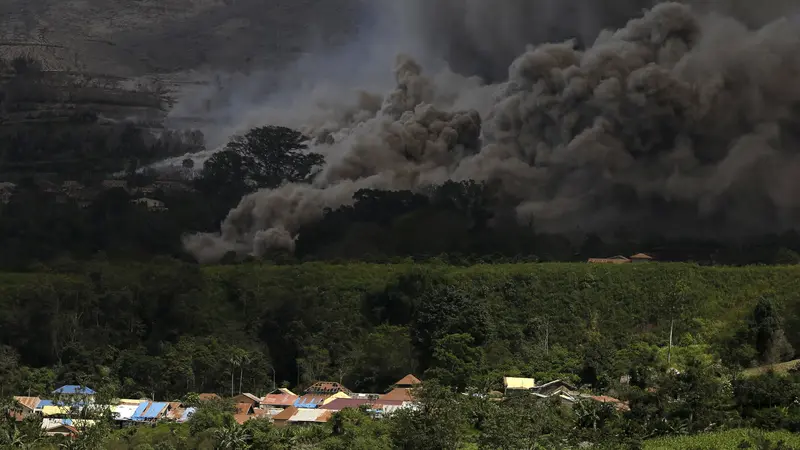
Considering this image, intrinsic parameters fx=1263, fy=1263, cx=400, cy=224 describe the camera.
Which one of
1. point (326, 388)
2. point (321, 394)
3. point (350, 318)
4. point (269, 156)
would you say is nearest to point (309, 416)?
point (321, 394)

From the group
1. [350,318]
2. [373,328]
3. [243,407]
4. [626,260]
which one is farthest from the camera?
[626,260]

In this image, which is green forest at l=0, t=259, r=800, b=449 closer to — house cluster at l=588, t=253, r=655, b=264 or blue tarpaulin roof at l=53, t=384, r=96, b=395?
blue tarpaulin roof at l=53, t=384, r=96, b=395

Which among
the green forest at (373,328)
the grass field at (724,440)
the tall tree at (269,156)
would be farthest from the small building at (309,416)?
the tall tree at (269,156)

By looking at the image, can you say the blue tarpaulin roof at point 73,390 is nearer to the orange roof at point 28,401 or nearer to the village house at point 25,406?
the orange roof at point 28,401

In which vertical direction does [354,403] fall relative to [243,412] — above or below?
above

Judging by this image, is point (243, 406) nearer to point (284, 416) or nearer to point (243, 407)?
point (243, 407)

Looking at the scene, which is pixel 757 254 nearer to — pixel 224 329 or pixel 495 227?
pixel 495 227
